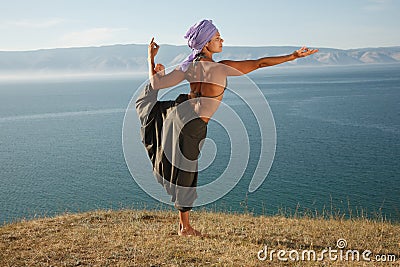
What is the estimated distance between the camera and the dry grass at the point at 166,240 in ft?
17.8

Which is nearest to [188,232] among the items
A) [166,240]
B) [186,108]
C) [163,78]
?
[166,240]

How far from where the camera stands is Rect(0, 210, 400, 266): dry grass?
5.42 m

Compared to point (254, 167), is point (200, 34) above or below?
above

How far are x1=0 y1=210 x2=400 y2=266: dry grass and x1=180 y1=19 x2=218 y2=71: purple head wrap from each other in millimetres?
2508

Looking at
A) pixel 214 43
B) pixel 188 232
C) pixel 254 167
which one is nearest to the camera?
pixel 214 43

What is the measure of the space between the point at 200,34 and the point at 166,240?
9.66ft

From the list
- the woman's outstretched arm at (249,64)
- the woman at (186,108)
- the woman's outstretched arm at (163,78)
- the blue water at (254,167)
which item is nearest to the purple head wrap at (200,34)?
the woman at (186,108)

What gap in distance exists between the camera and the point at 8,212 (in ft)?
85.8

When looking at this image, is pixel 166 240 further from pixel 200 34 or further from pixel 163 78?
pixel 200 34

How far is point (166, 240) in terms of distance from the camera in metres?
6.26

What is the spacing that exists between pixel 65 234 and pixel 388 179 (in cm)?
2779

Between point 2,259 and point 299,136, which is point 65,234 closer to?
point 2,259

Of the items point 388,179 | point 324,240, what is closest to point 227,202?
point 388,179

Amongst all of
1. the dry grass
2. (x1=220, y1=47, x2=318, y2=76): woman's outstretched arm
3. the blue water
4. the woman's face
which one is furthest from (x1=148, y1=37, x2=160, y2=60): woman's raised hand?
the blue water
